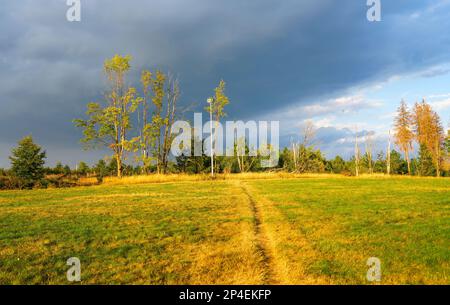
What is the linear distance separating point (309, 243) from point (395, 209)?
283 inches

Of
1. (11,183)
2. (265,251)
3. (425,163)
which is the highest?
(425,163)

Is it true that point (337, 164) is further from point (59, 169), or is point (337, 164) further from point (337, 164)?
point (59, 169)

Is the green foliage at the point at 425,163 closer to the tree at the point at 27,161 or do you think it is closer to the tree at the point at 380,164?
the tree at the point at 380,164

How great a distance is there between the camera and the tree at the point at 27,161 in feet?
108

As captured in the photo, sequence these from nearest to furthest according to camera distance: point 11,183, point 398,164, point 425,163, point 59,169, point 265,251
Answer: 1. point 265,251
2. point 11,183
3. point 59,169
4. point 425,163
5. point 398,164

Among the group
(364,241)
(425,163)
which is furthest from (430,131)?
(364,241)

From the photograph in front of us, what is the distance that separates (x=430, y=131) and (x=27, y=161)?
6690 cm

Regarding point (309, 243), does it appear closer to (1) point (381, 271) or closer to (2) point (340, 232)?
(2) point (340, 232)

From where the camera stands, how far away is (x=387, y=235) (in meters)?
8.96

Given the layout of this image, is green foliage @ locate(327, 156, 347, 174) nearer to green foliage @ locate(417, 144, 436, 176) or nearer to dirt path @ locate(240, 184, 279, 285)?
green foliage @ locate(417, 144, 436, 176)

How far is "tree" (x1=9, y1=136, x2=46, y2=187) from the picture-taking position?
33.0 metres

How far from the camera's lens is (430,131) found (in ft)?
204

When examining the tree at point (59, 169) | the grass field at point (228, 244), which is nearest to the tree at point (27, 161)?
the tree at point (59, 169)
